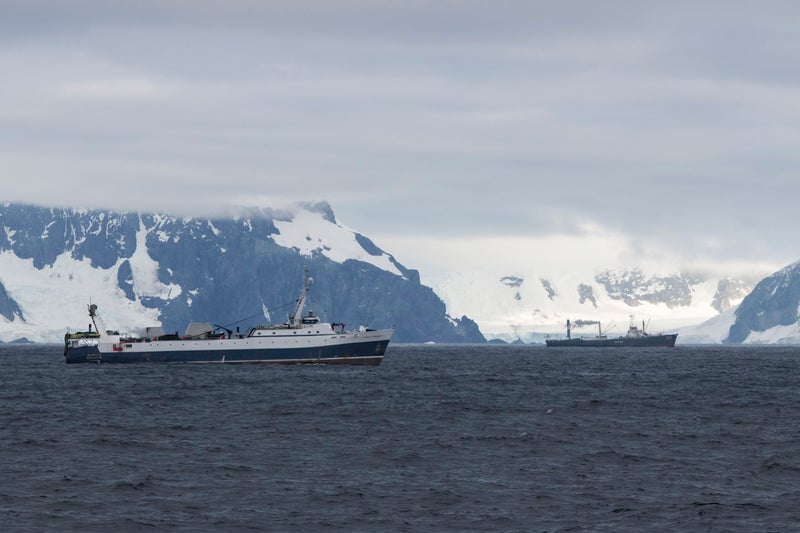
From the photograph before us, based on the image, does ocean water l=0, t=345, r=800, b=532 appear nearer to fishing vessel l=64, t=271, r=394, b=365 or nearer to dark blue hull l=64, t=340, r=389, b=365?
fishing vessel l=64, t=271, r=394, b=365

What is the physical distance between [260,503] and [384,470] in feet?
35.3

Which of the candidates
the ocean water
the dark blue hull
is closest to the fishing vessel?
the dark blue hull

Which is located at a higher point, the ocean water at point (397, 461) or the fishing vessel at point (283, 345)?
the fishing vessel at point (283, 345)

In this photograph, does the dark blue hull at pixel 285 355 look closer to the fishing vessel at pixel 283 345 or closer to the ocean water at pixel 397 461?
the fishing vessel at pixel 283 345

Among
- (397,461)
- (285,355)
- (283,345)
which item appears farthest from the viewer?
(285,355)

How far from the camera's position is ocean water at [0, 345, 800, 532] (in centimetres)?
4775

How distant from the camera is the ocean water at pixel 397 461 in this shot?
47.8 meters

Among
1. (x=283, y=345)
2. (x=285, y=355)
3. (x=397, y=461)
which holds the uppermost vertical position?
(x=283, y=345)

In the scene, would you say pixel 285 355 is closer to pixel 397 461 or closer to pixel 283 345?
pixel 283 345

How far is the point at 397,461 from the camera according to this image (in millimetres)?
62906

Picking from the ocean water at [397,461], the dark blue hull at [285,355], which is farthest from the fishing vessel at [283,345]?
the ocean water at [397,461]

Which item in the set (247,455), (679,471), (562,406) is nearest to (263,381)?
(562,406)

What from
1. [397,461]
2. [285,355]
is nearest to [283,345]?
[285,355]

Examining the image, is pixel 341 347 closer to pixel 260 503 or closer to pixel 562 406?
pixel 562 406
